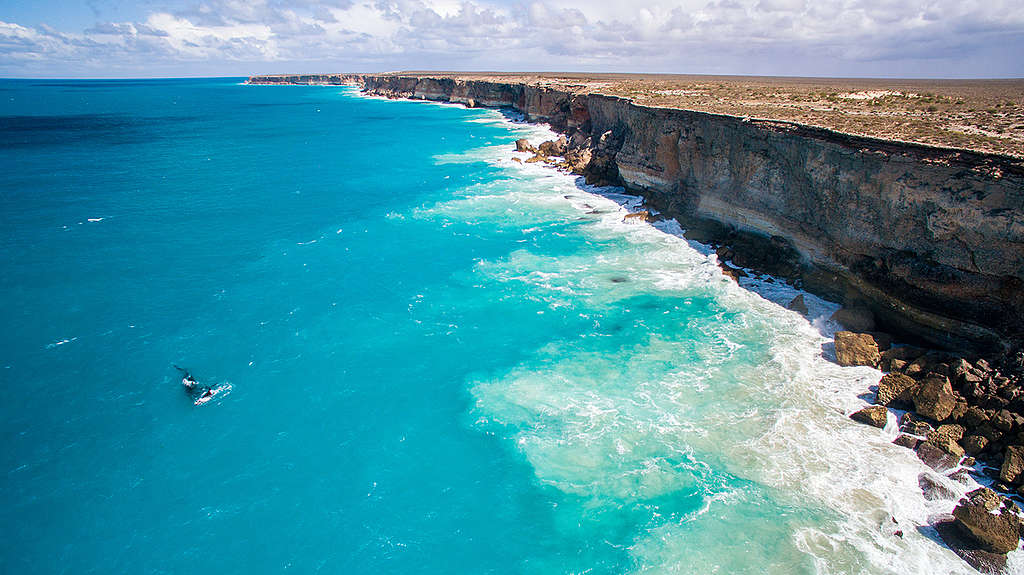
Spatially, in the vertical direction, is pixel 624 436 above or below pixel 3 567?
above

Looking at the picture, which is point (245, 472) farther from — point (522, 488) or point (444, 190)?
point (444, 190)

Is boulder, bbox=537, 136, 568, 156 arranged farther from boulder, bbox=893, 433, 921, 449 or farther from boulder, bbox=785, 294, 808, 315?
boulder, bbox=893, 433, 921, 449

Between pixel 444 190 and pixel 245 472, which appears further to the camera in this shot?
pixel 444 190

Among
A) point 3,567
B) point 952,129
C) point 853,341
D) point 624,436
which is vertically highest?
point 952,129

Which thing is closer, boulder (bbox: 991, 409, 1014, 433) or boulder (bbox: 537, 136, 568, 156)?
boulder (bbox: 991, 409, 1014, 433)

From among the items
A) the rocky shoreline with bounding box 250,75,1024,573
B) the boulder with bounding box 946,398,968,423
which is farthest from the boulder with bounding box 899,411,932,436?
the boulder with bounding box 946,398,968,423

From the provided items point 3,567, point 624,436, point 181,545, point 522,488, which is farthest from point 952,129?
point 3,567

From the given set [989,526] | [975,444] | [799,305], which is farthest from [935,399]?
[799,305]
